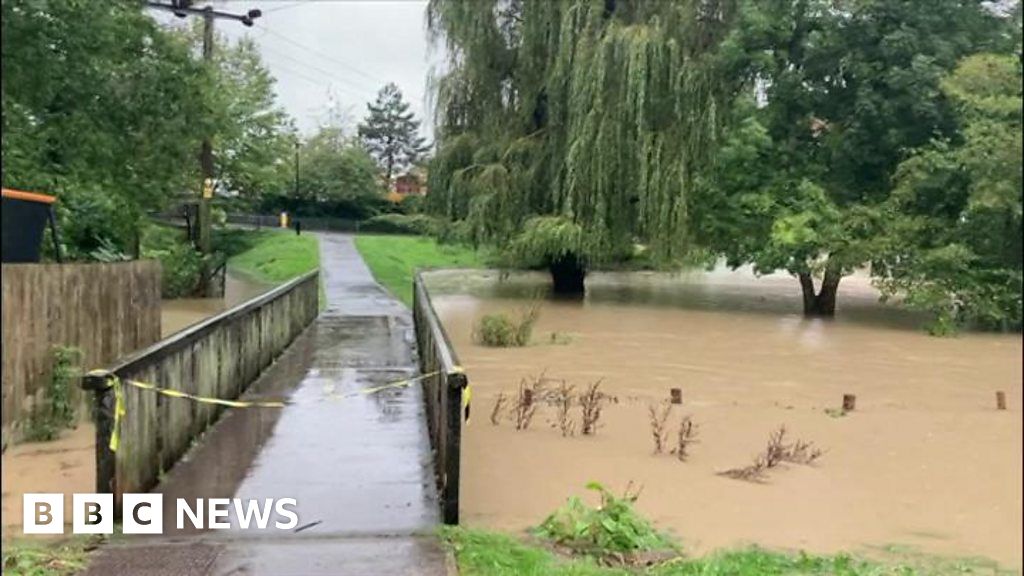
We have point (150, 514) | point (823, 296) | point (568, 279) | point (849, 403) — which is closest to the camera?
point (150, 514)

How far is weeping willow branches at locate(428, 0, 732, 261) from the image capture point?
69.4 feet

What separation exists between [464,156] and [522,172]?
1.93 metres

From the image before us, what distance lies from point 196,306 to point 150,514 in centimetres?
1873

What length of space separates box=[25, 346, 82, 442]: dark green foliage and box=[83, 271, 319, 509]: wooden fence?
25cm

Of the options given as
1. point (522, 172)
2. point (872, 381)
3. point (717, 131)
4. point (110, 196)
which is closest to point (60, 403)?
point (110, 196)

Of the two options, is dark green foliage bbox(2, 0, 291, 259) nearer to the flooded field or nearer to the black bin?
the flooded field

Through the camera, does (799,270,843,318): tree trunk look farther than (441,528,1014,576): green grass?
Yes

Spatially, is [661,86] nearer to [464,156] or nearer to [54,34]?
[464,156]

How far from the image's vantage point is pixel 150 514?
5.44 meters

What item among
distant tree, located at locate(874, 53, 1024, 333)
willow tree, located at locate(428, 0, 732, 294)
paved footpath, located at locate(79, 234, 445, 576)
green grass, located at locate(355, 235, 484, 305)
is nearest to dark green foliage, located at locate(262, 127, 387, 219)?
green grass, located at locate(355, 235, 484, 305)

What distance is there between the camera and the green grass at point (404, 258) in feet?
105

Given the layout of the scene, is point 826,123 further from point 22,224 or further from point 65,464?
point 22,224

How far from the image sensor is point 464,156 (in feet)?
81.7

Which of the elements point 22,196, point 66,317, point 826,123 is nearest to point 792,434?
point 826,123
